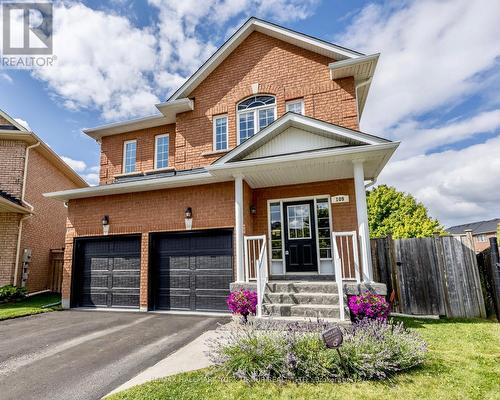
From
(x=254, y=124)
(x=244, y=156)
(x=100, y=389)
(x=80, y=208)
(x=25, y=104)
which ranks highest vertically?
(x=25, y=104)

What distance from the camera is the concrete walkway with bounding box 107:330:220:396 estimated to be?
3736mm

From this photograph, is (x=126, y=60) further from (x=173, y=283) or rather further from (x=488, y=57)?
(x=488, y=57)

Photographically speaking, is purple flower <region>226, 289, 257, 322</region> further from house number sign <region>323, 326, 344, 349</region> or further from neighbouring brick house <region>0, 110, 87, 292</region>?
neighbouring brick house <region>0, 110, 87, 292</region>

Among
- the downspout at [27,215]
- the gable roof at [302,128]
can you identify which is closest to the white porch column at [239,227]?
the gable roof at [302,128]

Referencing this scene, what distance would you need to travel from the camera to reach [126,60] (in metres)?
9.08

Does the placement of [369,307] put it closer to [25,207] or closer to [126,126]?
[126,126]

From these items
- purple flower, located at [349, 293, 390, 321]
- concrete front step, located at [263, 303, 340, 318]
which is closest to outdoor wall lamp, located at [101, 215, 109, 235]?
concrete front step, located at [263, 303, 340, 318]

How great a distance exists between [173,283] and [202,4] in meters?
8.31

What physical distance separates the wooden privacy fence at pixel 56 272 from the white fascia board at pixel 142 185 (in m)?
4.84

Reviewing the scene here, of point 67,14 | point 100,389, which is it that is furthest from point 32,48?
point 100,389

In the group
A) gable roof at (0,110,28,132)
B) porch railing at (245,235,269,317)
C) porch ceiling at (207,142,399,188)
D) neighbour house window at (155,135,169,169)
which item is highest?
gable roof at (0,110,28,132)

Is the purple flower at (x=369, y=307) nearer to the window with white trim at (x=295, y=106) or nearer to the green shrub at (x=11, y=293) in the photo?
the window with white trim at (x=295, y=106)

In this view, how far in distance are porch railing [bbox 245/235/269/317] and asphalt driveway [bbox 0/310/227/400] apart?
1394 mm

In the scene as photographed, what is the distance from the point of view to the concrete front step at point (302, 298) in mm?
6066
